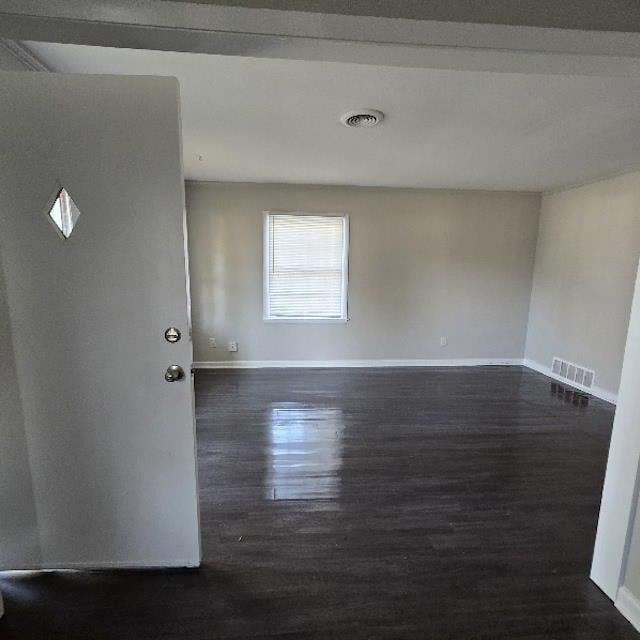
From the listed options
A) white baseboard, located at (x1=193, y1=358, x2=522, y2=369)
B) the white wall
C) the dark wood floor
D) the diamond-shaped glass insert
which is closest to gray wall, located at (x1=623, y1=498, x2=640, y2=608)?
the white wall

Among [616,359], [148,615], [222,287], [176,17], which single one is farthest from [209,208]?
[616,359]

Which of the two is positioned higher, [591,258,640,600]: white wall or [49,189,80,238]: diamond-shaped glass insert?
[49,189,80,238]: diamond-shaped glass insert

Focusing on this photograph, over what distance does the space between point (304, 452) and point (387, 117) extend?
8.01 ft

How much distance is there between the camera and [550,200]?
15.9ft

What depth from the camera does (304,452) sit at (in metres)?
2.69

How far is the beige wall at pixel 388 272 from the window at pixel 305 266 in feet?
0.40

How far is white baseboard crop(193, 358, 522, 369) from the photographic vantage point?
4.92 metres

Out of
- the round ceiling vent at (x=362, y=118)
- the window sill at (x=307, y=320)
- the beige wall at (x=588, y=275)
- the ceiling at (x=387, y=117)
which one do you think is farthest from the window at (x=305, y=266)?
the beige wall at (x=588, y=275)

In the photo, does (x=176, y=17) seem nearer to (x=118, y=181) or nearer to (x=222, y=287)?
(x=118, y=181)

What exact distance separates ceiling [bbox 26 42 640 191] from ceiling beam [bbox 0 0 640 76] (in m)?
0.86

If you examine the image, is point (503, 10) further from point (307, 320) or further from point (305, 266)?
point (307, 320)

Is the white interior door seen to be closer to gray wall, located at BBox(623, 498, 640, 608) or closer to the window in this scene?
gray wall, located at BBox(623, 498, 640, 608)

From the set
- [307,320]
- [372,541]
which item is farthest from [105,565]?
[307,320]

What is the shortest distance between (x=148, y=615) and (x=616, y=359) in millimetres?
4580
